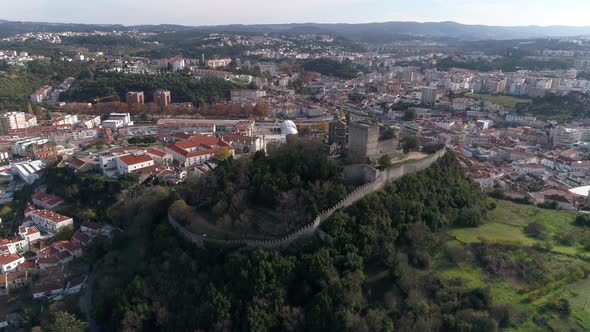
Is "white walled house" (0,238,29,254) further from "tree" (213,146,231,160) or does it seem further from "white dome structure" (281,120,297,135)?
"white dome structure" (281,120,297,135)

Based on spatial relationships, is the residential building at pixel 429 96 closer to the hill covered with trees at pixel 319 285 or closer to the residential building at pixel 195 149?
the residential building at pixel 195 149

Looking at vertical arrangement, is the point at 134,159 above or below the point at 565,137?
above

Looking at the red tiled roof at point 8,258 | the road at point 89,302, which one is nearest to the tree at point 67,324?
the road at point 89,302

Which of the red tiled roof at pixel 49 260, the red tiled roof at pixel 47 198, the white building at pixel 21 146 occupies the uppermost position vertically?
the white building at pixel 21 146

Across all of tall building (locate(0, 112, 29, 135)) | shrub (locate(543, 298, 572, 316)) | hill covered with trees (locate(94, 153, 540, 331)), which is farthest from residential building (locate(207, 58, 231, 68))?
shrub (locate(543, 298, 572, 316))

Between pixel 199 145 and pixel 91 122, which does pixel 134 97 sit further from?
pixel 199 145

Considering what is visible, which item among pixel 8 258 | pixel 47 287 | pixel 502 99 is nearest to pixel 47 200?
pixel 8 258
